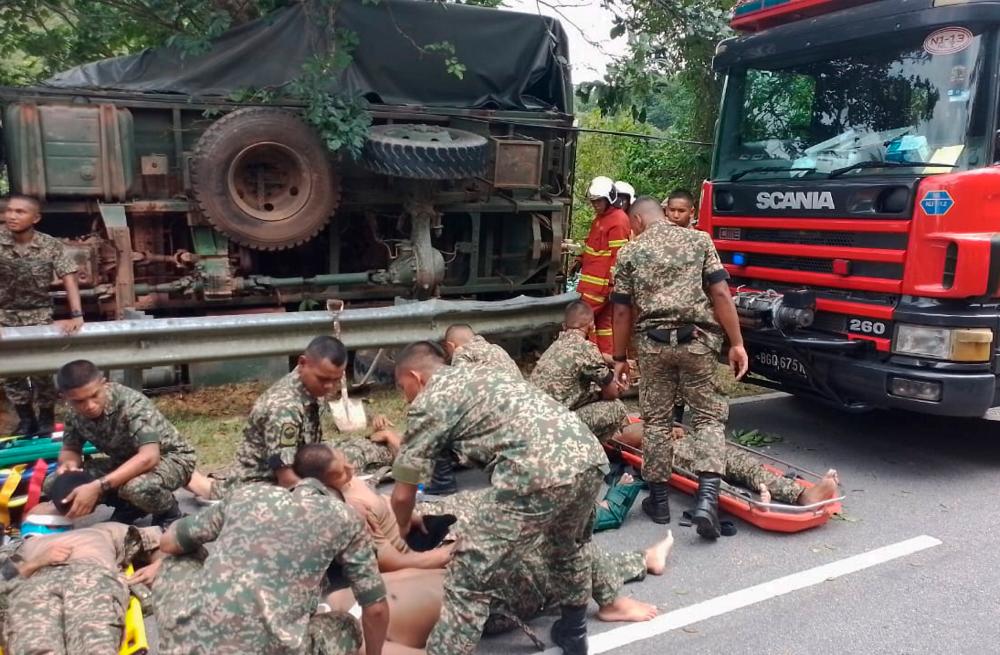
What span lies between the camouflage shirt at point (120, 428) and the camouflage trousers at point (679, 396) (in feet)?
8.21

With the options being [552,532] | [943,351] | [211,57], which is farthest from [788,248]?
[211,57]

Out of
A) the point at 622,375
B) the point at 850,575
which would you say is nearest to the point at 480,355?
the point at 622,375

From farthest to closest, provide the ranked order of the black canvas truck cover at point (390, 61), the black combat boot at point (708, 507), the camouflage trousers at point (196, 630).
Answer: the black canvas truck cover at point (390, 61)
the black combat boot at point (708, 507)
the camouflage trousers at point (196, 630)

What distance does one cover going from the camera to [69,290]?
529cm

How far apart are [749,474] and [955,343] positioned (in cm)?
133

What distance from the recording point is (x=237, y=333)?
17.8 ft

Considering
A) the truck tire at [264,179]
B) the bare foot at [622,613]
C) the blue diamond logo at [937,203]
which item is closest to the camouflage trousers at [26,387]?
the truck tire at [264,179]

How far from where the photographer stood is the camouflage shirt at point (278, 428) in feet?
11.9

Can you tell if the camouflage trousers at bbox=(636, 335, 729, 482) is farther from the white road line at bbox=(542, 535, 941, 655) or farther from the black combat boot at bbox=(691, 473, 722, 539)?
the white road line at bbox=(542, 535, 941, 655)

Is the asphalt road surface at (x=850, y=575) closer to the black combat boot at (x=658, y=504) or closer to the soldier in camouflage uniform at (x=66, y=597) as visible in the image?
the black combat boot at (x=658, y=504)

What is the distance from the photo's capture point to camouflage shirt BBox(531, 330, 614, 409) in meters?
5.01

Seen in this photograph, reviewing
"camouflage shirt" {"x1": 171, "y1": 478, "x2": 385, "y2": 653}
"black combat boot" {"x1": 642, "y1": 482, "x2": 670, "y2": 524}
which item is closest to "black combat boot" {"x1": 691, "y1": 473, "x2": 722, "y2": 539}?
"black combat boot" {"x1": 642, "y1": 482, "x2": 670, "y2": 524}

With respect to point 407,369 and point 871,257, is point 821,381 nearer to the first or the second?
point 871,257

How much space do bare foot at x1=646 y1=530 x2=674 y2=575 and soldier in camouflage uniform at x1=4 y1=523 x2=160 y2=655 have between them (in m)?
2.21
